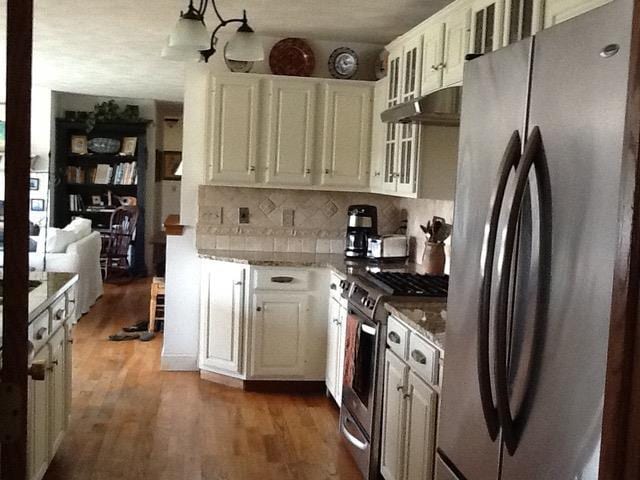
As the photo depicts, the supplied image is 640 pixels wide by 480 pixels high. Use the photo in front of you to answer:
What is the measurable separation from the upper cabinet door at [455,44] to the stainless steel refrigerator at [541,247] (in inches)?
59.6

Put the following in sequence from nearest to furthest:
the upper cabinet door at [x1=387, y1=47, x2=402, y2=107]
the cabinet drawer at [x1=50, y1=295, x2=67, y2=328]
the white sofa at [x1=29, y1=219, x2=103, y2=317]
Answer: the cabinet drawer at [x1=50, y1=295, x2=67, y2=328] → the upper cabinet door at [x1=387, y1=47, x2=402, y2=107] → the white sofa at [x1=29, y1=219, x2=103, y2=317]

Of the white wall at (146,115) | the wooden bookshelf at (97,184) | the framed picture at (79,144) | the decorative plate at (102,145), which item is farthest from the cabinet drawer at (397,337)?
the framed picture at (79,144)

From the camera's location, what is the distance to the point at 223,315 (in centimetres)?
471

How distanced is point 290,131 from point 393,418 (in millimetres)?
2362

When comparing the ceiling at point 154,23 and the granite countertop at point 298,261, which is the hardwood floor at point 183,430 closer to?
the granite countertop at point 298,261

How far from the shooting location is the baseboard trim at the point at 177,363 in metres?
5.12

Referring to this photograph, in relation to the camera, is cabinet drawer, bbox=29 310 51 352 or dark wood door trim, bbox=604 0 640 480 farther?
cabinet drawer, bbox=29 310 51 352

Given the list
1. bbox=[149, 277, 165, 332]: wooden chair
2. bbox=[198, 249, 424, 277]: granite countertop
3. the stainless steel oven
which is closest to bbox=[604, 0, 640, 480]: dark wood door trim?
the stainless steel oven

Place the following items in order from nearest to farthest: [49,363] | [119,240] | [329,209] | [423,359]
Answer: [423,359]
[49,363]
[329,209]
[119,240]

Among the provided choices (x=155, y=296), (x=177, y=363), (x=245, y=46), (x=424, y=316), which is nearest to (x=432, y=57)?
(x=245, y=46)

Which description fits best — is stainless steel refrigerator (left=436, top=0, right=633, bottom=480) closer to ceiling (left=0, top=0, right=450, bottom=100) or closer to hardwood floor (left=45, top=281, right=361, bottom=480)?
hardwood floor (left=45, top=281, right=361, bottom=480)

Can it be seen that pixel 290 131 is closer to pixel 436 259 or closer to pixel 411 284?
pixel 436 259

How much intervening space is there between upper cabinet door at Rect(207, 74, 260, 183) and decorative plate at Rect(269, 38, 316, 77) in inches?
10.1

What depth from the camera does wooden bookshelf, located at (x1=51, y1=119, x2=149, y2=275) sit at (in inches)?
374
